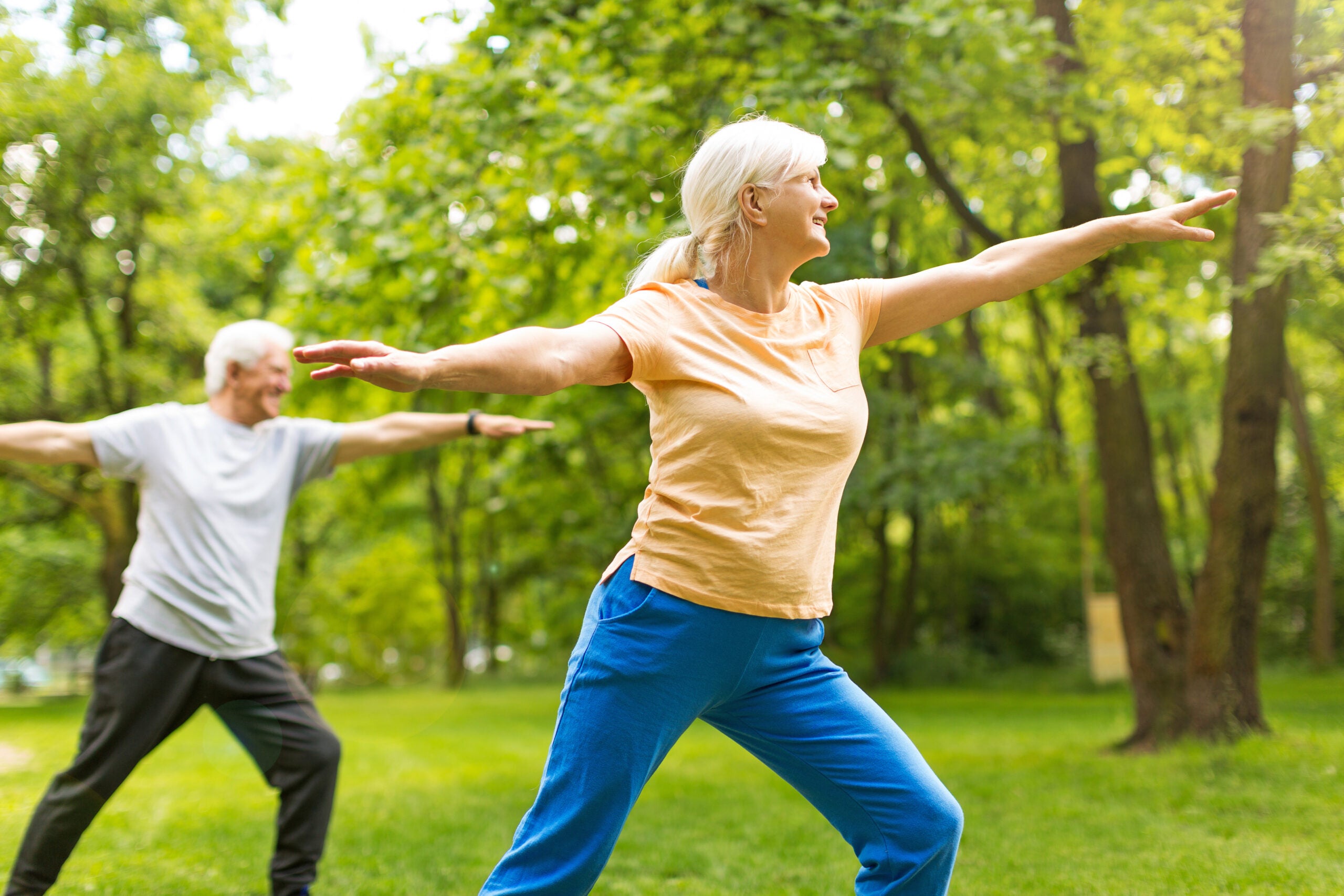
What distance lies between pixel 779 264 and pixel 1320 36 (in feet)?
21.6

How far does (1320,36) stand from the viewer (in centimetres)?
702

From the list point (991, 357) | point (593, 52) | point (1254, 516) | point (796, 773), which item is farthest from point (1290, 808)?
point (991, 357)

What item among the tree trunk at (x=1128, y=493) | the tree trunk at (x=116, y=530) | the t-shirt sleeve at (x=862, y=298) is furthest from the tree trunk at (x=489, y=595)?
the t-shirt sleeve at (x=862, y=298)

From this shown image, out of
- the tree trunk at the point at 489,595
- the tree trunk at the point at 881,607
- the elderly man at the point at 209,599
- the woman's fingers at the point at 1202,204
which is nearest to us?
the woman's fingers at the point at 1202,204

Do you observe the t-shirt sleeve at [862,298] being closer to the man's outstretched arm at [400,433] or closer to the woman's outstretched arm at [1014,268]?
the woman's outstretched arm at [1014,268]

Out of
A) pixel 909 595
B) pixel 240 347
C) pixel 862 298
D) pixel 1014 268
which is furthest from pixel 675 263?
pixel 909 595

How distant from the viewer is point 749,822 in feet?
19.2

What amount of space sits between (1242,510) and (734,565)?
21.5 feet

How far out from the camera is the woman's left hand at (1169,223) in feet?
8.56

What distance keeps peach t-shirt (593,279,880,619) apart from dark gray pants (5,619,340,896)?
7.00 feet

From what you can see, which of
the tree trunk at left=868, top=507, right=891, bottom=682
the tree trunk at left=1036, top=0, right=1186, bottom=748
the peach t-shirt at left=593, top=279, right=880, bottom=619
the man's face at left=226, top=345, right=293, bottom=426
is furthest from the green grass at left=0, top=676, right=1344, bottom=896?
the tree trunk at left=868, top=507, right=891, bottom=682

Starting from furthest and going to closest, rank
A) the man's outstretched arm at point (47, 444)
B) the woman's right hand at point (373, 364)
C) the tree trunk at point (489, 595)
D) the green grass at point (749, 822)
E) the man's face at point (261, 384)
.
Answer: the tree trunk at point (489, 595)
the green grass at point (749, 822)
the man's face at point (261, 384)
the man's outstretched arm at point (47, 444)
the woman's right hand at point (373, 364)

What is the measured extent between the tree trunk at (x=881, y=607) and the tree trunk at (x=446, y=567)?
7.01 metres

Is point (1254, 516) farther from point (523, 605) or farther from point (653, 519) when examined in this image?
point (523, 605)
